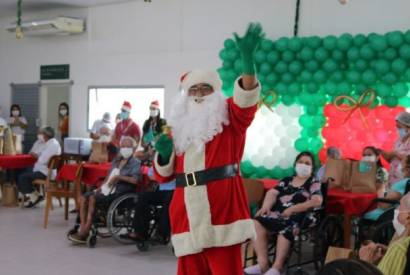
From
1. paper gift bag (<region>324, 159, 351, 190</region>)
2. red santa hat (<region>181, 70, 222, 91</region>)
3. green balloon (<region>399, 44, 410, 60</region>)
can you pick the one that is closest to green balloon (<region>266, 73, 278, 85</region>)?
green balloon (<region>399, 44, 410, 60</region>)

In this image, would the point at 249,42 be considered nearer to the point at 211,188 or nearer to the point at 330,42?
the point at 211,188

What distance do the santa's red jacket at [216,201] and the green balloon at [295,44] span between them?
383 centimetres

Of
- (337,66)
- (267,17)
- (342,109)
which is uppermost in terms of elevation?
(267,17)

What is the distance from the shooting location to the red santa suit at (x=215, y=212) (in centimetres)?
252

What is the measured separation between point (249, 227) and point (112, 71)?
6787 millimetres

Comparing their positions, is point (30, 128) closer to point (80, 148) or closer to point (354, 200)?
point (80, 148)

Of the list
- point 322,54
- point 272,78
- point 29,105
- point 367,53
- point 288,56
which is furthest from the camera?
point 29,105

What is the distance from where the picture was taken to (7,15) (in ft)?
35.0

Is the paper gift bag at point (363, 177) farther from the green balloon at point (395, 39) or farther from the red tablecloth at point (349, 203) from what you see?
the green balloon at point (395, 39)

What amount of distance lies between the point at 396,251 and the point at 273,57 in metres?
4.18

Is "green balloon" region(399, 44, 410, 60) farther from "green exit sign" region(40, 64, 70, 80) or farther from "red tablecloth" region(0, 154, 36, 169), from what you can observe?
"green exit sign" region(40, 64, 70, 80)

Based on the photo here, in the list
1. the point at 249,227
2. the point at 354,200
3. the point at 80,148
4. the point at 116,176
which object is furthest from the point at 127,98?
the point at 249,227

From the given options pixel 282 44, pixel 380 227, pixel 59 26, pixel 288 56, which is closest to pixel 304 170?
pixel 380 227

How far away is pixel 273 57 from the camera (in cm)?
636
